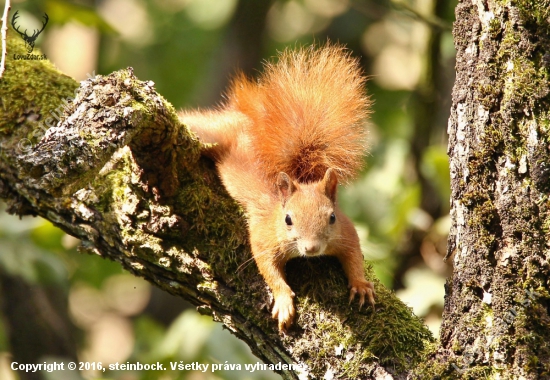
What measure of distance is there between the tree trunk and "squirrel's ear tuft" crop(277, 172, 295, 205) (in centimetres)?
102

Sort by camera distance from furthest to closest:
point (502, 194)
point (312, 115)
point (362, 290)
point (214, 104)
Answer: point (214, 104) < point (312, 115) < point (362, 290) < point (502, 194)

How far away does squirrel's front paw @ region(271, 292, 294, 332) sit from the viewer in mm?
2611

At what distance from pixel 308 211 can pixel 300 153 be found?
1.17 feet

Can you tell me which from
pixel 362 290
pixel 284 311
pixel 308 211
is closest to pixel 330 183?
pixel 308 211

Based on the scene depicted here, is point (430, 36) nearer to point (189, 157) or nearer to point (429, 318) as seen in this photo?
point (429, 318)

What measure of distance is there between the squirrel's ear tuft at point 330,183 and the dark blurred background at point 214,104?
0.66m

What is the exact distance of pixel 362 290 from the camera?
273 cm

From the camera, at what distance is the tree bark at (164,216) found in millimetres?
2471

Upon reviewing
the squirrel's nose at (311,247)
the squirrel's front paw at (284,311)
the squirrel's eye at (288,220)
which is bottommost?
the squirrel's front paw at (284,311)

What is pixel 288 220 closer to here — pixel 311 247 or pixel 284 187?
pixel 284 187

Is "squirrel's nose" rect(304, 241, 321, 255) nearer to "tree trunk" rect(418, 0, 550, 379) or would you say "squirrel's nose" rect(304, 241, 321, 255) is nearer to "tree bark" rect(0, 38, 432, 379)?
"tree bark" rect(0, 38, 432, 379)

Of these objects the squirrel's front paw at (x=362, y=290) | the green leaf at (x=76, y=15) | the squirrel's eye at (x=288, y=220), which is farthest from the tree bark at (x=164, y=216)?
the green leaf at (x=76, y=15)

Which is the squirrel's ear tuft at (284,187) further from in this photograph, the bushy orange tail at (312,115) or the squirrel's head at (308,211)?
the bushy orange tail at (312,115)

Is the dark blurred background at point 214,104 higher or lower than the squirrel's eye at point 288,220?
higher
